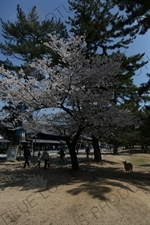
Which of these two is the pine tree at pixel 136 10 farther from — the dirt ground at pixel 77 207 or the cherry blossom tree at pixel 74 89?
the dirt ground at pixel 77 207

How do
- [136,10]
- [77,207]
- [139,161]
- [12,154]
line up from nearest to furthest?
1. [77,207]
2. [136,10]
3. [12,154]
4. [139,161]

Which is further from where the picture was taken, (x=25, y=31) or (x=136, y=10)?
(x=25, y=31)

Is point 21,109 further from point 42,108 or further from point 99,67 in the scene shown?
point 99,67

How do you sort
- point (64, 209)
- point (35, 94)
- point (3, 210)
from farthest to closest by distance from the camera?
point (35, 94)
point (3, 210)
point (64, 209)

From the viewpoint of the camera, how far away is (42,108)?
14.4 m

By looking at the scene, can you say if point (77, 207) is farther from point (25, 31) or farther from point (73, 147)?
point (25, 31)

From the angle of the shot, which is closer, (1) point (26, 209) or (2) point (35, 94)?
(1) point (26, 209)

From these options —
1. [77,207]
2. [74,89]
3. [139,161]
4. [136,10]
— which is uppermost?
[136,10]

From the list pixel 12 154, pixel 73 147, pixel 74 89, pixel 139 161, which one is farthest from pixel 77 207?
pixel 139 161

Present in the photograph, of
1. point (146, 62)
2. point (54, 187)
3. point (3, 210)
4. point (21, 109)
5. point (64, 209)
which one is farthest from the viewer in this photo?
point (146, 62)

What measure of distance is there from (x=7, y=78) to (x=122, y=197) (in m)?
9.33

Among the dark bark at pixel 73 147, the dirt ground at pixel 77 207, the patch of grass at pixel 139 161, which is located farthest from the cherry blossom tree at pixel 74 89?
the patch of grass at pixel 139 161

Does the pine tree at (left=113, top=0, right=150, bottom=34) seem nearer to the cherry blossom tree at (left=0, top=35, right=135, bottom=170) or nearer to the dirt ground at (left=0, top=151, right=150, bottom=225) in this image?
the cherry blossom tree at (left=0, top=35, right=135, bottom=170)

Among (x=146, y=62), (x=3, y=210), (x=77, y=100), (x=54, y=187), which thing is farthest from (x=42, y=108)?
(x=146, y=62)
